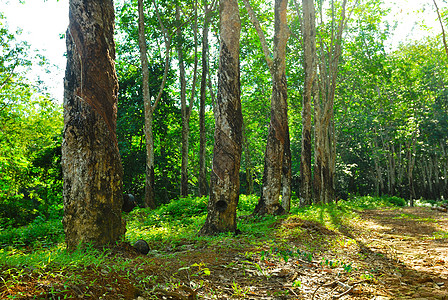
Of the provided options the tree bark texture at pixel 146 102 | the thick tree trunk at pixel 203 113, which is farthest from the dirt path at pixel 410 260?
the thick tree trunk at pixel 203 113

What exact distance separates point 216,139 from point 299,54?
15606mm

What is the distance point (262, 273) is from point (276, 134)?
18.9ft

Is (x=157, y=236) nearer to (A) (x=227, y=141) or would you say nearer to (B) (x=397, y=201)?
(A) (x=227, y=141)

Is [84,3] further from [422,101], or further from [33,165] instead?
[422,101]

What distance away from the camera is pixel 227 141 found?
7.05 metres

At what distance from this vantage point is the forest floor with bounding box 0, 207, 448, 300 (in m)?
3.09

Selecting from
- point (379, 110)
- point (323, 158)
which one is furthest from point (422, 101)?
point (323, 158)

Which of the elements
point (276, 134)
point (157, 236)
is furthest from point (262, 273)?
point (276, 134)

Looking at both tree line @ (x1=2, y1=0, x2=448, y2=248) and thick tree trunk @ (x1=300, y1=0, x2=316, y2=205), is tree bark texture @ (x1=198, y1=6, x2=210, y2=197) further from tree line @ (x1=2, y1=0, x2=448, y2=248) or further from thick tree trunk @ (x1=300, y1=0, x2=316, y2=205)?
thick tree trunk @ (x1=300, y1=0, x2=316, y2=205)

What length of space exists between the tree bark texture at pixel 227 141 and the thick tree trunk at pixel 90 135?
2.35 metres

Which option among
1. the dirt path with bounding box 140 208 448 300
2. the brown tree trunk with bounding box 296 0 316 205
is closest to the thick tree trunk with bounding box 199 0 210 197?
the brown tree trunk with bounding box 296 0 316 205

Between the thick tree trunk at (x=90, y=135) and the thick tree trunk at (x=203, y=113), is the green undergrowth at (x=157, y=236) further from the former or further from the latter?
the thick tree trunk at (x=203, y=113)

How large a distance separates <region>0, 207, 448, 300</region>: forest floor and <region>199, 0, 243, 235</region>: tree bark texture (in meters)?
0.65

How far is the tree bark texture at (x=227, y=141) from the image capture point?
6910 mm
